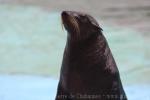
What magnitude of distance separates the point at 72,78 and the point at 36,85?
929mm

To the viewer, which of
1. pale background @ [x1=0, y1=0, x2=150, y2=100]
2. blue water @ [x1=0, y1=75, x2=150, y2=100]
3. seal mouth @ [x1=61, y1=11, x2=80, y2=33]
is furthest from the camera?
pale background @ [x1=0, y1=0, x2=150, y2=100]

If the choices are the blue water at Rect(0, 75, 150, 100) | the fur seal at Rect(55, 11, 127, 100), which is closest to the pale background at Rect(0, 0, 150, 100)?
the blue water at Rect(0, 75, 150, 100)

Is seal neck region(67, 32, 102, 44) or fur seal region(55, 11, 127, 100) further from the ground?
seal neck region(67, 32, 102, 44)

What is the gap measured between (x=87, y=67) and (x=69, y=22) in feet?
0.26

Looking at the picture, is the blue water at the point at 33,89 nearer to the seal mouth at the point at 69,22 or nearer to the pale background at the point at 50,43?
the pale background at the point at 50,43

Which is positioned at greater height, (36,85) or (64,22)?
(36,85)

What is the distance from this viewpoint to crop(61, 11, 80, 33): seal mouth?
0.71m

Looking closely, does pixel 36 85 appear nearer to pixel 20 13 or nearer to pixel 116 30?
pixel 116 30

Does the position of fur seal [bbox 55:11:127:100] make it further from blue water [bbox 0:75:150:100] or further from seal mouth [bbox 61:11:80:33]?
blue water [bbox 0:75:150:100]

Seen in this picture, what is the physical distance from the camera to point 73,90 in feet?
2.51

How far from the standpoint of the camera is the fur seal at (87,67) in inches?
29.6

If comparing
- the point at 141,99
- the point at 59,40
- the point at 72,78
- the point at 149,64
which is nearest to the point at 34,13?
the point at 59,40

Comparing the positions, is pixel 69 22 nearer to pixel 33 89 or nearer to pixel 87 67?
pixel 87 67

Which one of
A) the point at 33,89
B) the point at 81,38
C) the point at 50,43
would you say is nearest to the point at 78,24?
the point at 81,38
